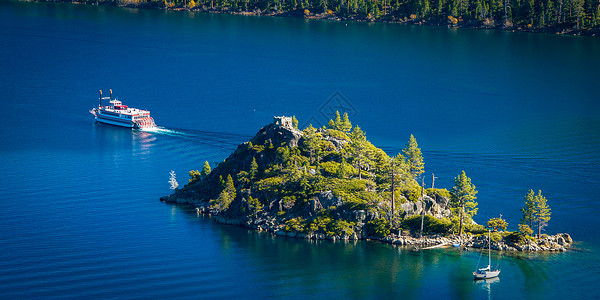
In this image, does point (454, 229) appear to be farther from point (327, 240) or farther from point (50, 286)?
point (50, 286)

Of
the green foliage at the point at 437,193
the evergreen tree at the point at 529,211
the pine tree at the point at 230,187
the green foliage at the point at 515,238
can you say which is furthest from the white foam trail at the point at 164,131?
the evergreen tree at the point at 529,211

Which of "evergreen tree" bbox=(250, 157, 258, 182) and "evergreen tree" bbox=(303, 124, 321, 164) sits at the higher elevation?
"evergreen tree" bbox=(303, 124, 321, 164)

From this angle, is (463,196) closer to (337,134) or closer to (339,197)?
(339,197)

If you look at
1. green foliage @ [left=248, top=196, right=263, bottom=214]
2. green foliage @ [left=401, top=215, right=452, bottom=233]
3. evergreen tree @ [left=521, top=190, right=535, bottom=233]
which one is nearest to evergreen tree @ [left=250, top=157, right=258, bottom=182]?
green foliage @ [left=248, top=196, right=263, bottom=214]

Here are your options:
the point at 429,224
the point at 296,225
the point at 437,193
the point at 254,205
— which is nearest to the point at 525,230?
the point at 429,224

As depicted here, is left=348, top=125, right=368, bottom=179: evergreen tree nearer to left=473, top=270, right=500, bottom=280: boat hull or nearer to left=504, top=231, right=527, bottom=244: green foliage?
left=504, top=231, right=527, bottom=244: green foliage
